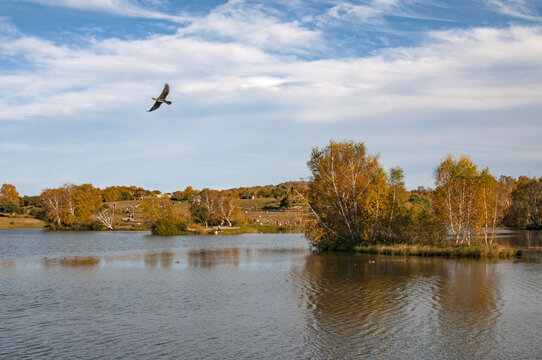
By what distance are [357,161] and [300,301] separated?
85.7 ft

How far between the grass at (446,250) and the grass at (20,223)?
85.6 meters

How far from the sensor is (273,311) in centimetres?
1972

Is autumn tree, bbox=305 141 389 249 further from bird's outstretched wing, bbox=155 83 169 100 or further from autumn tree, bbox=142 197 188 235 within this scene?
autumn tree, bbox=142 197 188 235

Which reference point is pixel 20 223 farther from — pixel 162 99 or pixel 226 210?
pixel 162 99

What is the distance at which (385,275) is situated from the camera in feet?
97.3

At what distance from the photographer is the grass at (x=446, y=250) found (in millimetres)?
38531

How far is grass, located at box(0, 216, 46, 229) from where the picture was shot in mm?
103950

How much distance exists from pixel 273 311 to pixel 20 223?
102814 mm

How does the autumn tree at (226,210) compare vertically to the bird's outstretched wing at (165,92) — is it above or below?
below

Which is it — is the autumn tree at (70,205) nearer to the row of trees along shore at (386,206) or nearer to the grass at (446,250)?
the row of trees along shore at (386,206)

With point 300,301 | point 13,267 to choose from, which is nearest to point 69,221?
point 13,267

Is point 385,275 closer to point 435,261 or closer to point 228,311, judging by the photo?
point 435,261

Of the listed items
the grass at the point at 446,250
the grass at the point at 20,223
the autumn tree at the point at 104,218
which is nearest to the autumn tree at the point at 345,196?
the grass at the point at 446,250

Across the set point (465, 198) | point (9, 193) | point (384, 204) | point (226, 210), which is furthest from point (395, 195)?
point (9, 193)
